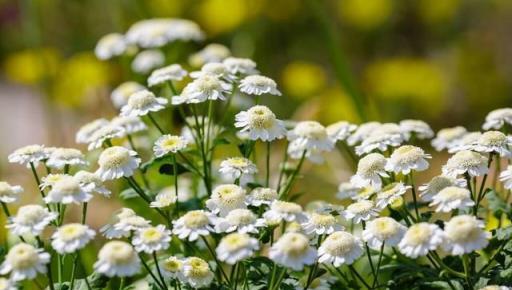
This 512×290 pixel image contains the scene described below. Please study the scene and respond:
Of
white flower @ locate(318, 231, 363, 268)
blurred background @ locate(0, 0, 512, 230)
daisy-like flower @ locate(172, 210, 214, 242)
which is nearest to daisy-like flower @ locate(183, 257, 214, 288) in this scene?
daisy-like flower @ locate(172, 210, 214, 242)

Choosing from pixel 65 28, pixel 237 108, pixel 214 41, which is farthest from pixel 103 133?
pixel 65 28

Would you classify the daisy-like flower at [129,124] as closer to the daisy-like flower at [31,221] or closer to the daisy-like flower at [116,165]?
the daisy-like flower at [116,165]

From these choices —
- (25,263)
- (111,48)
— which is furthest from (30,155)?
(111,48)

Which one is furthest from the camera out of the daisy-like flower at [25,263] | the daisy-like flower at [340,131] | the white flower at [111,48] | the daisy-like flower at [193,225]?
the white flower at [111,48]

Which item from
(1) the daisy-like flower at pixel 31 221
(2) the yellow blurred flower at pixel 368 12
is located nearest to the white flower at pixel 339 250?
(1) the daisy-like flower at pixel 31 221

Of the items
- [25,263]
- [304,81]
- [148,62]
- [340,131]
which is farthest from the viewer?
[304,81]

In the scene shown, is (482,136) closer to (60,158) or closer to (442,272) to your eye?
(442,272)

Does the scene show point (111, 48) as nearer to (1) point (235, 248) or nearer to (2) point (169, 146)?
(2) point (169, 146)
